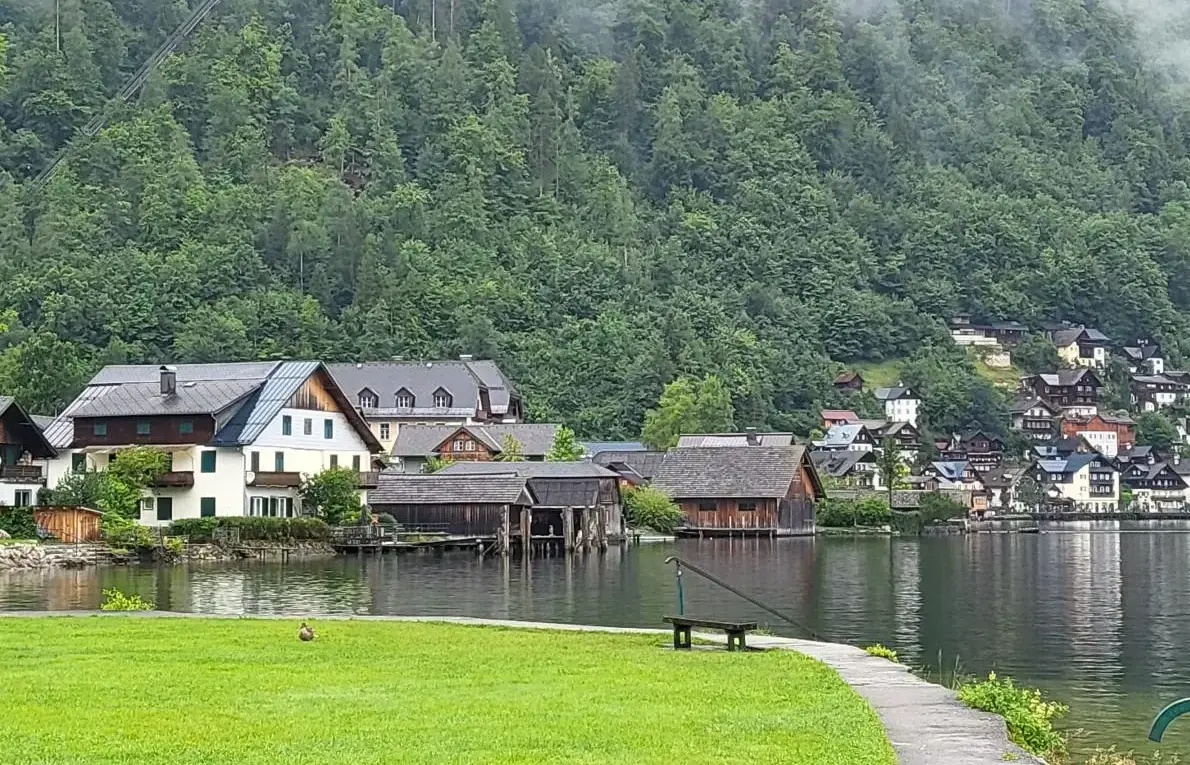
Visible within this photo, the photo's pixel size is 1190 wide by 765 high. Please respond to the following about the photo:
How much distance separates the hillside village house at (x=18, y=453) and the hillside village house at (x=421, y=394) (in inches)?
2193

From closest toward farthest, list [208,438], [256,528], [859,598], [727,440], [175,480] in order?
[859,598] → [256,528] → [175,480] → [208,438] → [727,440]

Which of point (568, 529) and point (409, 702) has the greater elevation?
point (409, 702)

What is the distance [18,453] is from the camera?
7212 centimetres

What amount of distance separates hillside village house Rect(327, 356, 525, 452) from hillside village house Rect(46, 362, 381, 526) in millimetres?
48185

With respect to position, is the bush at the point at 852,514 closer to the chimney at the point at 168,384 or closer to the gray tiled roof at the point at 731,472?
the gray tiled roof at the point at 731,472

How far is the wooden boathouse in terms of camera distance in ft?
341

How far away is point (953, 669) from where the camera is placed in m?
31.5

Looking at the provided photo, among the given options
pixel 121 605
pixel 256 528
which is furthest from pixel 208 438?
pixel 121 605

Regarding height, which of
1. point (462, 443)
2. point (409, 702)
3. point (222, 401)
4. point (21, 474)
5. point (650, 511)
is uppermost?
point (222, 401)

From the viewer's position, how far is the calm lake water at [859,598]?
32000 millimetres

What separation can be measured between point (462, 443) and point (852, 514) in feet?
91.3

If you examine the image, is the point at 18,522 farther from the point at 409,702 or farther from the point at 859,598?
the point at 409,702

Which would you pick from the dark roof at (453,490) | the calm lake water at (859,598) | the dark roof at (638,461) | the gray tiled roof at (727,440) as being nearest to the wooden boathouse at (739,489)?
the dark roof at (638,461)

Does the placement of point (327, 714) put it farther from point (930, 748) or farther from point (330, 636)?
point (330, 636)
